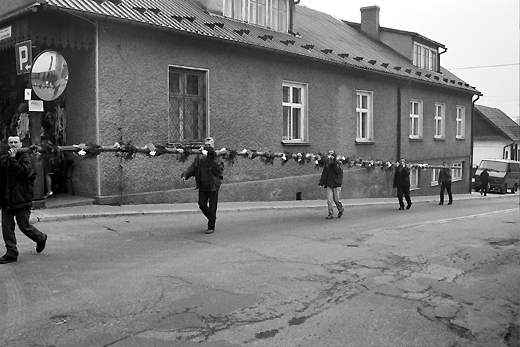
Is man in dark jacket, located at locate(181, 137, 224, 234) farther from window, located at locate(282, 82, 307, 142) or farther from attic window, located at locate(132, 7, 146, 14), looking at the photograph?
window, located at locate(282, 82, 307, 142)

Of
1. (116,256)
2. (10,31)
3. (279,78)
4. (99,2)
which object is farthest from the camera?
(279,78)

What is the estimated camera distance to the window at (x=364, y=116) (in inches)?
895

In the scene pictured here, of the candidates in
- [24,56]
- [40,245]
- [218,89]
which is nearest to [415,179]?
[218,89]

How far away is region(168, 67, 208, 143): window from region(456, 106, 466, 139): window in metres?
20.5

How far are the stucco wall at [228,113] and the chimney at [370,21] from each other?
7.64 m

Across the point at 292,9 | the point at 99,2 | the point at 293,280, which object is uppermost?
the point at 292,9

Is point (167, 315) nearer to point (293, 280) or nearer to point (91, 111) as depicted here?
point (293, 280)

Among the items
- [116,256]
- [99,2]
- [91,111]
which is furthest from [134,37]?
[116,256]

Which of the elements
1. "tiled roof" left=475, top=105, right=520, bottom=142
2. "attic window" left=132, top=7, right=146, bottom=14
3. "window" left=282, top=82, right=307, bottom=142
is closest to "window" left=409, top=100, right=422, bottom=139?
"window" left=282, top=82, right=307, bottom=142

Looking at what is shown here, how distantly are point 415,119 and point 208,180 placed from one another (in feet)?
61.6

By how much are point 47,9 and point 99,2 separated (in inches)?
81.2

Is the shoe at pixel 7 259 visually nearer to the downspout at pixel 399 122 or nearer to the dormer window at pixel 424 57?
the downspout at pixel 399 122

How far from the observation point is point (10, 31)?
12.7m

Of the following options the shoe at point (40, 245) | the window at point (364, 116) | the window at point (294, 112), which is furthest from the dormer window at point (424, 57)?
the shoe at point (40, 245)
